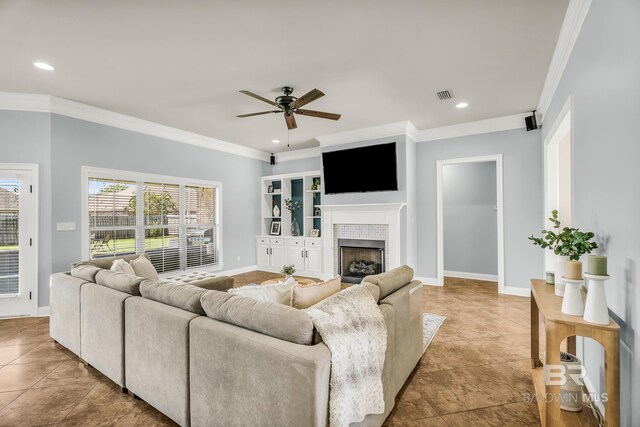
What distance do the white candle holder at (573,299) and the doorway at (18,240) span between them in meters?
5.40

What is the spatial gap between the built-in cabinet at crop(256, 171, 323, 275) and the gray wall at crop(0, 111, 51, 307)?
3.75 m

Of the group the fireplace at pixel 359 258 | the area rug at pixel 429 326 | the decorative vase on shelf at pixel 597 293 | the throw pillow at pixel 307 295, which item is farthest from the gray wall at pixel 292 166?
the decorative vase on shelf at pixel 597 293

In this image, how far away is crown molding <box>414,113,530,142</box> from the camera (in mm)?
4625

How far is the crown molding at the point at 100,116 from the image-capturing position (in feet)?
12.3

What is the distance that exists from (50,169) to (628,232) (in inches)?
218

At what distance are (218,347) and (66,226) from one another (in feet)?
12.3

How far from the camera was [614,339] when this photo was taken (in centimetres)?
137

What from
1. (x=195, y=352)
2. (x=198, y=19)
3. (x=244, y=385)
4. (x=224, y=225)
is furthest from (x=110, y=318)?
(x=224, y=225)

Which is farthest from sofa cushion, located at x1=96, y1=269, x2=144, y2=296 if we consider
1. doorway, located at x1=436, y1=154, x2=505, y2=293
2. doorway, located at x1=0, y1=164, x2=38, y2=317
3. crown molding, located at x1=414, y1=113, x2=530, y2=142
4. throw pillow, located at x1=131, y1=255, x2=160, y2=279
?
doorway, located at x1=436, y1=154, x2=505, y2=293

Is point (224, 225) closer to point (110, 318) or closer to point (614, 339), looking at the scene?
point (110, 318)

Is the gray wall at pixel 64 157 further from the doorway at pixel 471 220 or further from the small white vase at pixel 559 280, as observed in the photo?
the small white vase at pixel 559 280

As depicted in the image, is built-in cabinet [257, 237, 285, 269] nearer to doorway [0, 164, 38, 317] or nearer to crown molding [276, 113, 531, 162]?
crown molding [276, 113, 531, 162]

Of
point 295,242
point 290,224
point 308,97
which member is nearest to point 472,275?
point 295,242

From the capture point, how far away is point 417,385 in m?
2.29
